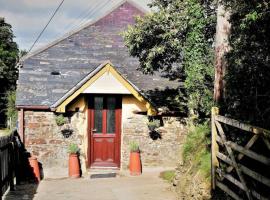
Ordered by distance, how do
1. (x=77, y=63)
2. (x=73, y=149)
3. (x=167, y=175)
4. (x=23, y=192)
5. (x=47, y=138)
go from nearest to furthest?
(x=23, y=192) < (x=167, y=175) < (x=73, y=149) < (x=47, y=138) < (x=77, y=63)

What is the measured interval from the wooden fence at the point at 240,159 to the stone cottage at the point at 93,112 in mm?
6881

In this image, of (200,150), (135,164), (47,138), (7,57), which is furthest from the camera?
(7,57)

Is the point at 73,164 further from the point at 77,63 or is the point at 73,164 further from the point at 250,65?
the point at 250,65

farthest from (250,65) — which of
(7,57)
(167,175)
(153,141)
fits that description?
(7,57)

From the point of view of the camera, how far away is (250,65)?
8383mm

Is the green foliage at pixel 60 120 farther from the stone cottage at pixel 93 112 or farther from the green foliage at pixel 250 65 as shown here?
the green foliage at pixel 250 65

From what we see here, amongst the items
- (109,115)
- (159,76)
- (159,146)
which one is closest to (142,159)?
(159,146)

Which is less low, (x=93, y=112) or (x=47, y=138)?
(x=93, y=112)

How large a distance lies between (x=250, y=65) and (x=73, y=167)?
8605 mm

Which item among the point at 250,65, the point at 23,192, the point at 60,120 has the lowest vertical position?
the point at 23,192

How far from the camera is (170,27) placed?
525 inches

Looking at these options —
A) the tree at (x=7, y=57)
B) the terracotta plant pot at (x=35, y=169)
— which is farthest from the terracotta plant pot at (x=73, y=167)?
the tree at (x=7, y=57)

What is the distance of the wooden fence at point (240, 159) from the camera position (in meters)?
6.73

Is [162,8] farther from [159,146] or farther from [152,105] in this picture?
[159,146]
